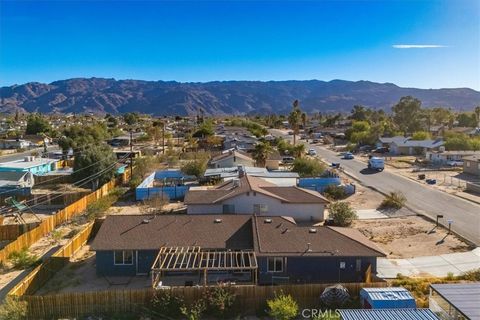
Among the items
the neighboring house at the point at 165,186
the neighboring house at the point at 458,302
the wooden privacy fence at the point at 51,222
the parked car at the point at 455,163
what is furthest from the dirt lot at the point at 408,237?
the parked car at the point at 455,163

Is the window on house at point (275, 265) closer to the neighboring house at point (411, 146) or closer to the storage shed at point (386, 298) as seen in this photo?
the storage shed at point (386, 298)

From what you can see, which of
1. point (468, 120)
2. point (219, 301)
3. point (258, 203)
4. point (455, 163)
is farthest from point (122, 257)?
point (468, 120)

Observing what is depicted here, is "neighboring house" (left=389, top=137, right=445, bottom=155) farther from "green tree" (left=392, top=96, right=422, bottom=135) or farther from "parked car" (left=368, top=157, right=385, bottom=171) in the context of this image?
"green tree" (left=392, top=96, right=422, bottom=135)

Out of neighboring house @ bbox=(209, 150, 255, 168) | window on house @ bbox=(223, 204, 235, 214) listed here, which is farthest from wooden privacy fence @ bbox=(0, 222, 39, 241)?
neighboring house @ bbox=(209, 150, 255, 168)

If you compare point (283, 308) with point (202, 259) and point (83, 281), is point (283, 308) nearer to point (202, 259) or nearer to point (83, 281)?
point (202, 259)

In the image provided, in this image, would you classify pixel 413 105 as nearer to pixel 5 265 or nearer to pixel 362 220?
pixel 362 220
